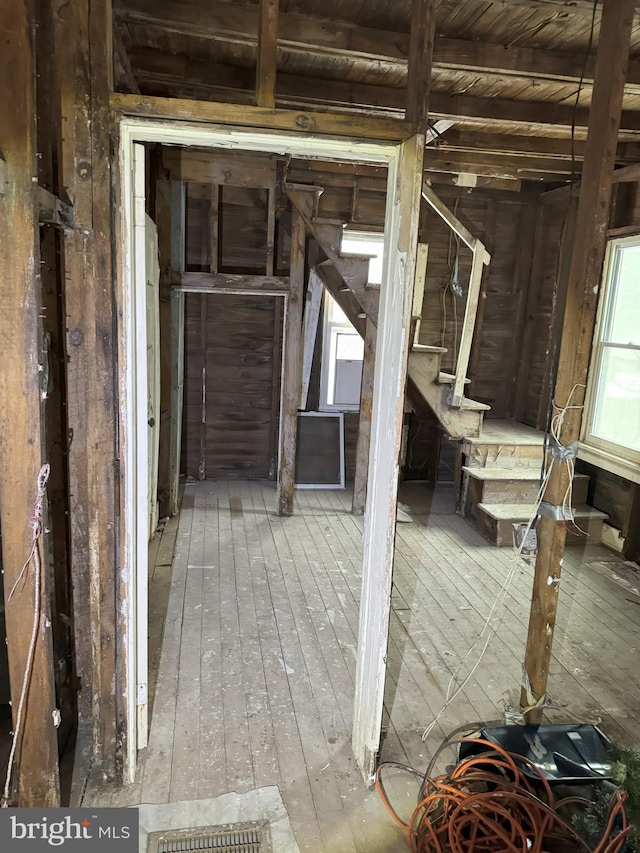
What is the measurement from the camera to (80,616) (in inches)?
80.4

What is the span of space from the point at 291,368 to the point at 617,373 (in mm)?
2456

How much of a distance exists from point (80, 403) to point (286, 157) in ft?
10.1

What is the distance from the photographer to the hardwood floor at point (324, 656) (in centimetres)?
213

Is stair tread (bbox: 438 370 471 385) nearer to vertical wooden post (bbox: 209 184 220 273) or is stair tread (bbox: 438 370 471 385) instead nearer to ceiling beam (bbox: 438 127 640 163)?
ceiling beam (bbox: 438 127 640 163)

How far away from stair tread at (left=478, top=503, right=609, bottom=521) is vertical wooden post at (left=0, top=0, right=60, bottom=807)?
138 inches

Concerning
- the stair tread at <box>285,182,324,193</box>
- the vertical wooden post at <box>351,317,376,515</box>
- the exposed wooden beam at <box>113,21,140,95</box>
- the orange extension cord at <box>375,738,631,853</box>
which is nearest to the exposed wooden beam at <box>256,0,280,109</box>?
the exposed wooden beam at <box>113,21,140,95</box>

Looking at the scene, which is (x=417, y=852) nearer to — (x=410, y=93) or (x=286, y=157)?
(x=410, y=93)

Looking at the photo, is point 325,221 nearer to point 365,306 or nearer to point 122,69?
point 365,306

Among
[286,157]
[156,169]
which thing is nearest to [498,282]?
[286,157]

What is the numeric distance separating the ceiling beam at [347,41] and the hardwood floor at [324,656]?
267cm

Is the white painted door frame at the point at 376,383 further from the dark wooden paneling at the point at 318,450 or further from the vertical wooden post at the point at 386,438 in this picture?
the dark wooden paneling at the point at 318,450

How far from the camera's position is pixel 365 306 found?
170 inches

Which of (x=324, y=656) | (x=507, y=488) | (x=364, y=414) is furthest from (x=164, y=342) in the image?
(x=507, y=488)

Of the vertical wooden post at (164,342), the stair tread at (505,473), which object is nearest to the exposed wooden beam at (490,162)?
the vertical wooden post at (164,342)
